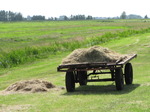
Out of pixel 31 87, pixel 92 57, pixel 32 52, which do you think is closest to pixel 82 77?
pixel 92 57

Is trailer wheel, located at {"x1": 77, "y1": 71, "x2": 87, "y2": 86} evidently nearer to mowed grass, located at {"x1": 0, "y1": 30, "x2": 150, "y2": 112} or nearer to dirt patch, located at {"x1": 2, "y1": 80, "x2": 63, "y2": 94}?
mowed grass, located at {"x1": 0, "y1": 30, "x2": 150, "y2": 112}

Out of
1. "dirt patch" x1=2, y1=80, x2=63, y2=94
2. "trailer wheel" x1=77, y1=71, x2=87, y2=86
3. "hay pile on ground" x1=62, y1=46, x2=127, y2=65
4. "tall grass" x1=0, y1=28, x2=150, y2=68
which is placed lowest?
"tall grass" x1=0, y1=28, x2=150, y2=68

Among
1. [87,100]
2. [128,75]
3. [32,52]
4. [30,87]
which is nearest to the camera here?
[87,100]

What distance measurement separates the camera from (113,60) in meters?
14.3

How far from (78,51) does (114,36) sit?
3640 cm

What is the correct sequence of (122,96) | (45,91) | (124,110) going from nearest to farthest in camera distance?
(124,110), (122,96), (45,91)

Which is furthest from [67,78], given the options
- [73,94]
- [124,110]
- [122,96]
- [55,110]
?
[124,110]

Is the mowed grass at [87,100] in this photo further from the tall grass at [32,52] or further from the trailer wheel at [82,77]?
the tall grass at [32,52]

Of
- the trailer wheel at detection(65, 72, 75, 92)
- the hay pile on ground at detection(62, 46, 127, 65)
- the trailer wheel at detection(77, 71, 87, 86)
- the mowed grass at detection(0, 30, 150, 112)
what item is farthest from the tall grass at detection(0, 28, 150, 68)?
the hay pile on ground at detection(62, 46, 127, 65)

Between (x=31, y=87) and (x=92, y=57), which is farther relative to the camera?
Answer: (x=31, y=87)

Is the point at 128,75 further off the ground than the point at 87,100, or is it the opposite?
the point at 128,75

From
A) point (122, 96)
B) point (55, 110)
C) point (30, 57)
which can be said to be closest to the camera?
point (55, 110)

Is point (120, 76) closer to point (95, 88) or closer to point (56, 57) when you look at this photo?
point (95, 88)

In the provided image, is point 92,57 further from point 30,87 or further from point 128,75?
point 30,87
